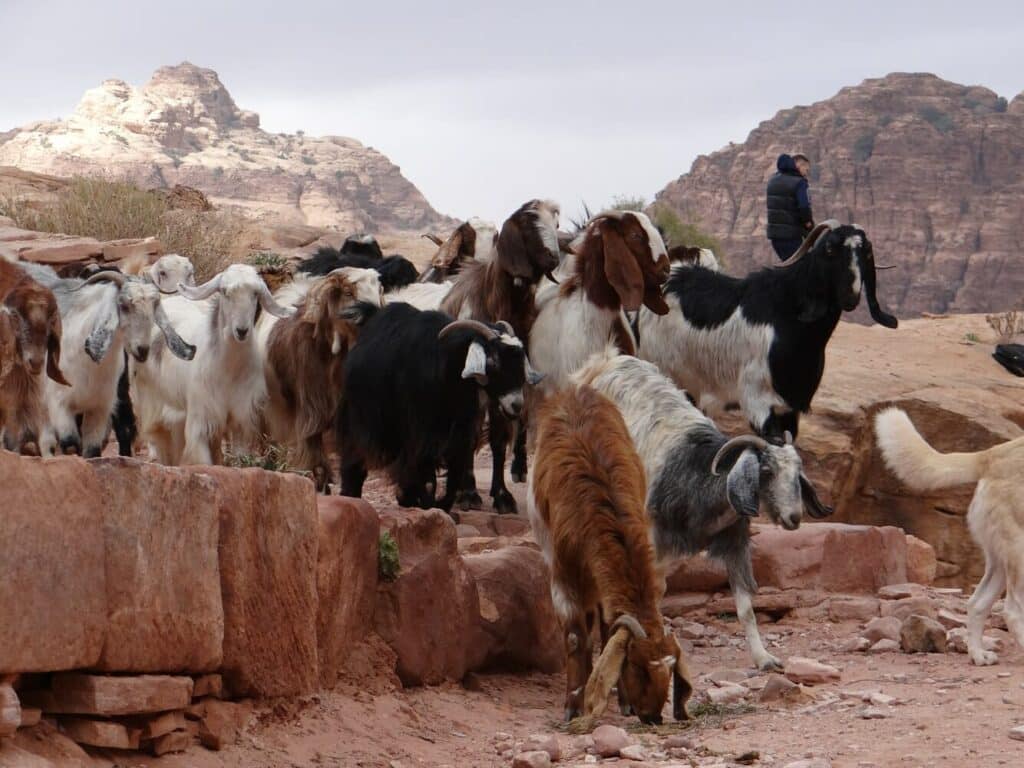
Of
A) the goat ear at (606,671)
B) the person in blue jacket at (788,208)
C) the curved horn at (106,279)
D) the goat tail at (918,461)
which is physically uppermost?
the person in blue jacket at (788,208)

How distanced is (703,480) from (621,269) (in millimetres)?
3240

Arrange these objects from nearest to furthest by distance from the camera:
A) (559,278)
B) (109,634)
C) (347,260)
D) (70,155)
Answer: (109,634) → (559,278) → (347,260) → (70,155)

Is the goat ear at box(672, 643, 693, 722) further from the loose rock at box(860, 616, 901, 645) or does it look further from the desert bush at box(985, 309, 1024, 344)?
the desert bush at box(985, 309, 1024, 344)

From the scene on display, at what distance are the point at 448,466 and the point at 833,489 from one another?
623 centimetres

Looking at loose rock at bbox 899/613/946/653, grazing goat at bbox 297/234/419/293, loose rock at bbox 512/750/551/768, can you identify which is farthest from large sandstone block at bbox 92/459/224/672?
grazing goat at bbox 297/234/419/293

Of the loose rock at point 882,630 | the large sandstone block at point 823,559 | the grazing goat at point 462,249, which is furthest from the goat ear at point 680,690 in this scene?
the grazing goat at point 462,249

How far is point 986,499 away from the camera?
7969 mm

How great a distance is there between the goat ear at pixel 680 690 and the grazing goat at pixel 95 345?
4.81 metres

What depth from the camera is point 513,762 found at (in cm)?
612

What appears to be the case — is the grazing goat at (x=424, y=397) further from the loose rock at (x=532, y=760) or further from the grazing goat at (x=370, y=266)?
the grazing goat at (x=370, y=266)

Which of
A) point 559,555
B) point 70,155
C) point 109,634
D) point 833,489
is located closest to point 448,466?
point 559,555

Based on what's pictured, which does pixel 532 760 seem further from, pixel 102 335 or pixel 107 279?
pixel 107 279

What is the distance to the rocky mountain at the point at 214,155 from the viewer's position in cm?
8444

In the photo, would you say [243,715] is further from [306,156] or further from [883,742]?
[306,156]
